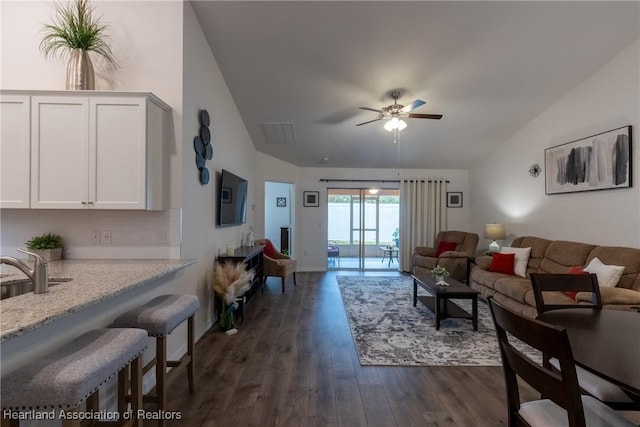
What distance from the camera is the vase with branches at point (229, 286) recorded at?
318cm

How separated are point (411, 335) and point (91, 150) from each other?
346cm

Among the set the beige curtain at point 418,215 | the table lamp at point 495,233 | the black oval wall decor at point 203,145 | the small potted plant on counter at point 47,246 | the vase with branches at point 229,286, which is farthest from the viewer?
the beige curtain at point 418,215

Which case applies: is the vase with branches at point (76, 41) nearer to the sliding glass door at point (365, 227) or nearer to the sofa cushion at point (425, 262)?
the sliding glass door at point (365, 227)

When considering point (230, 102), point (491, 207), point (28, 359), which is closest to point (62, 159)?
point (28, 359)

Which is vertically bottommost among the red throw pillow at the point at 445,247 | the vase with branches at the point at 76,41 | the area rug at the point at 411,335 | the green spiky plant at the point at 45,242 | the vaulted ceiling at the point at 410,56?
the area rug at the point at 411,335

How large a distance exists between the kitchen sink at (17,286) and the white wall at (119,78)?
2.16 feet

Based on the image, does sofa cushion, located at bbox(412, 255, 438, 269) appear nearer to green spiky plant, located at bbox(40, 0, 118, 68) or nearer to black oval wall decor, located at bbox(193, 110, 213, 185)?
black oval wall decor, located at bbox(193, 110, 213, 185)

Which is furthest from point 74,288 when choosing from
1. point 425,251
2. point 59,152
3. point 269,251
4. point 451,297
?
point 425,251

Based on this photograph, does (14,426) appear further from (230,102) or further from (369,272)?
(369,272)

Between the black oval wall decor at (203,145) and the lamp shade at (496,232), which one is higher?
the black oval wall decor at (203,145)

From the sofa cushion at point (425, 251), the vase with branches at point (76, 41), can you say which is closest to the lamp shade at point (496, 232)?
the sofa cushion at point (425, 251)

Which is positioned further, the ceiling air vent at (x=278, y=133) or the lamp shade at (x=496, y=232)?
the lamp shade at (x=496, y=232)

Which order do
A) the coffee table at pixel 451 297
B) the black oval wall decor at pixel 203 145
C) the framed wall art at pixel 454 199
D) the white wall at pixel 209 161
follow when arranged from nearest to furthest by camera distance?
the white wall at pixel 209 161 < the black oval wall decor at pixel 203 145 < the coffee table at pixel 451 297 < the framed wall art at pixel 454 199

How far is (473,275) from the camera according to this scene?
→ 4.72 m
